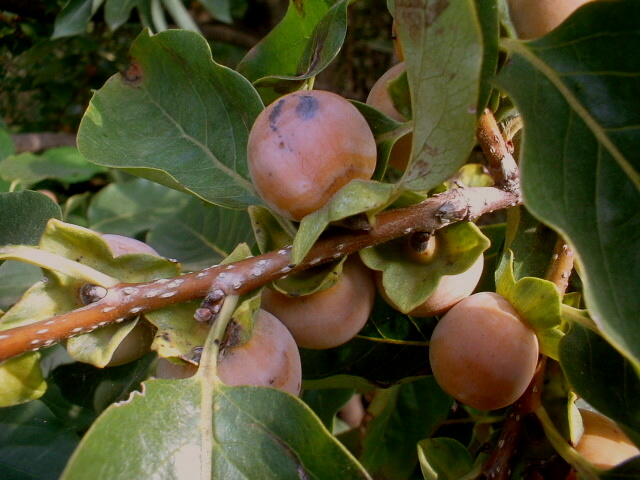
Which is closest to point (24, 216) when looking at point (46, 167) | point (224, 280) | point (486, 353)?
point (224, 280)

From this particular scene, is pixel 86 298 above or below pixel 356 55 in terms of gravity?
above

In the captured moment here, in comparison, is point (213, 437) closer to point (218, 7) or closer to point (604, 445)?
point (604, 445)

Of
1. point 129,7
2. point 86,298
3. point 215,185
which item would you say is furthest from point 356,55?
point 86,298

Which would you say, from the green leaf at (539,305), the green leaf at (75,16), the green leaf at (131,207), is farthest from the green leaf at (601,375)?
the green leaf at (75,16)

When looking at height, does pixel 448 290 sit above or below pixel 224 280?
below

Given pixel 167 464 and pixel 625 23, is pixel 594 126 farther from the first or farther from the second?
pixel 167 464

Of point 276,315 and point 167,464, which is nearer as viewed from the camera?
point 167,464
